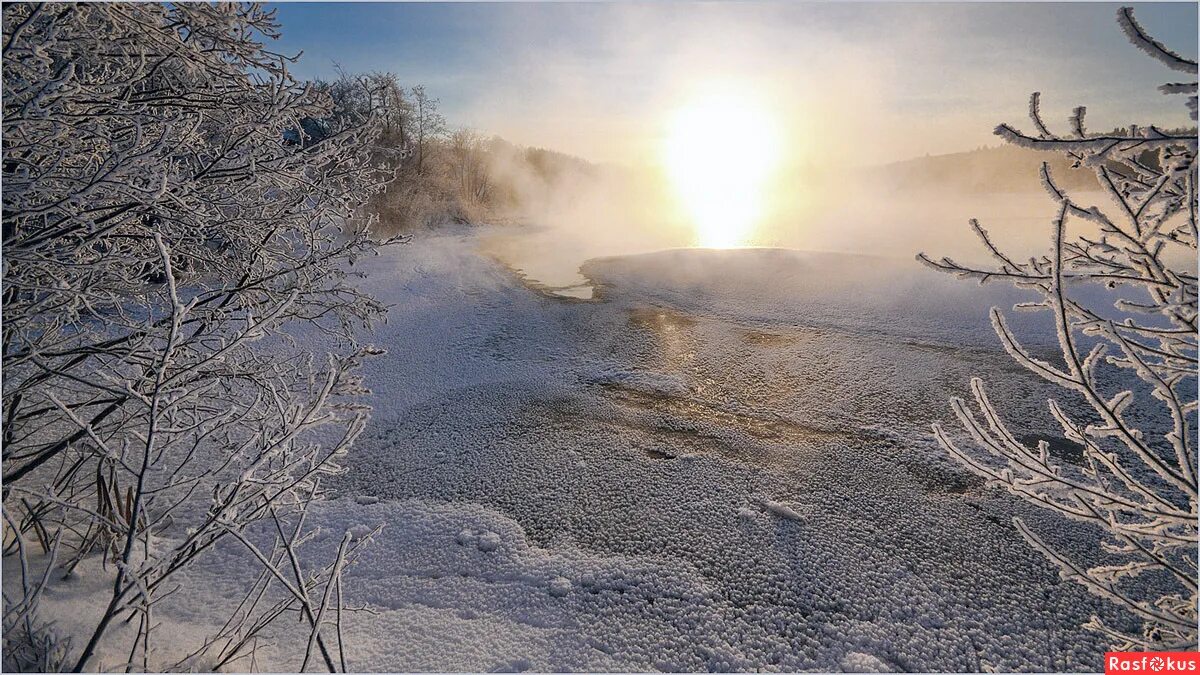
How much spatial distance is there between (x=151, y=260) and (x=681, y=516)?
379cm

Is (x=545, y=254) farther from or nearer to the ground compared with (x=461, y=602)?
farther from the ground

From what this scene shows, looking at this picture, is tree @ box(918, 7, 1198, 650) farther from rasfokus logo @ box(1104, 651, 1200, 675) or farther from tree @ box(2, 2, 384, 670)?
tree @ box(2, 2, 384, 670)

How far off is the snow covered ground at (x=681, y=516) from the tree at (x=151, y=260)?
81 centimetres

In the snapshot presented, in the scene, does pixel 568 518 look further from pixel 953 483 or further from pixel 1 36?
→ pixel 1 36

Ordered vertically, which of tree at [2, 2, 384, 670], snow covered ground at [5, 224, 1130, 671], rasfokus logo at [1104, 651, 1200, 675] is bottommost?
snow covered ground at [5, 224, 1130, 671]

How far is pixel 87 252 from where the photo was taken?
2586 millimetres

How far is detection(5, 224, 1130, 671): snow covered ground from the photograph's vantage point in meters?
3.32

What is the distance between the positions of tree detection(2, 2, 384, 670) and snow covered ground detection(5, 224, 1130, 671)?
810 mm

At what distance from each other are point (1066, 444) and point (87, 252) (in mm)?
7785

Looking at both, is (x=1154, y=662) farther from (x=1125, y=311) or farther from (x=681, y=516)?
(x=681, y=516)

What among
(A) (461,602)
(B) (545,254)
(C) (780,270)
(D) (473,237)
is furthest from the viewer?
(D) (473,237)

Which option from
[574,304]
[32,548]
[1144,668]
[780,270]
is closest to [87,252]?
[32,548]

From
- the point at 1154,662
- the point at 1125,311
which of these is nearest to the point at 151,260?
the point at 1125,311

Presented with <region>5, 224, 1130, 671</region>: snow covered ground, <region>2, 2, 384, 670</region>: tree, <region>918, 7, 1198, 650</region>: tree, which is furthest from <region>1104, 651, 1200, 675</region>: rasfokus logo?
<region>2, 2, 384, 670</region>: tree
